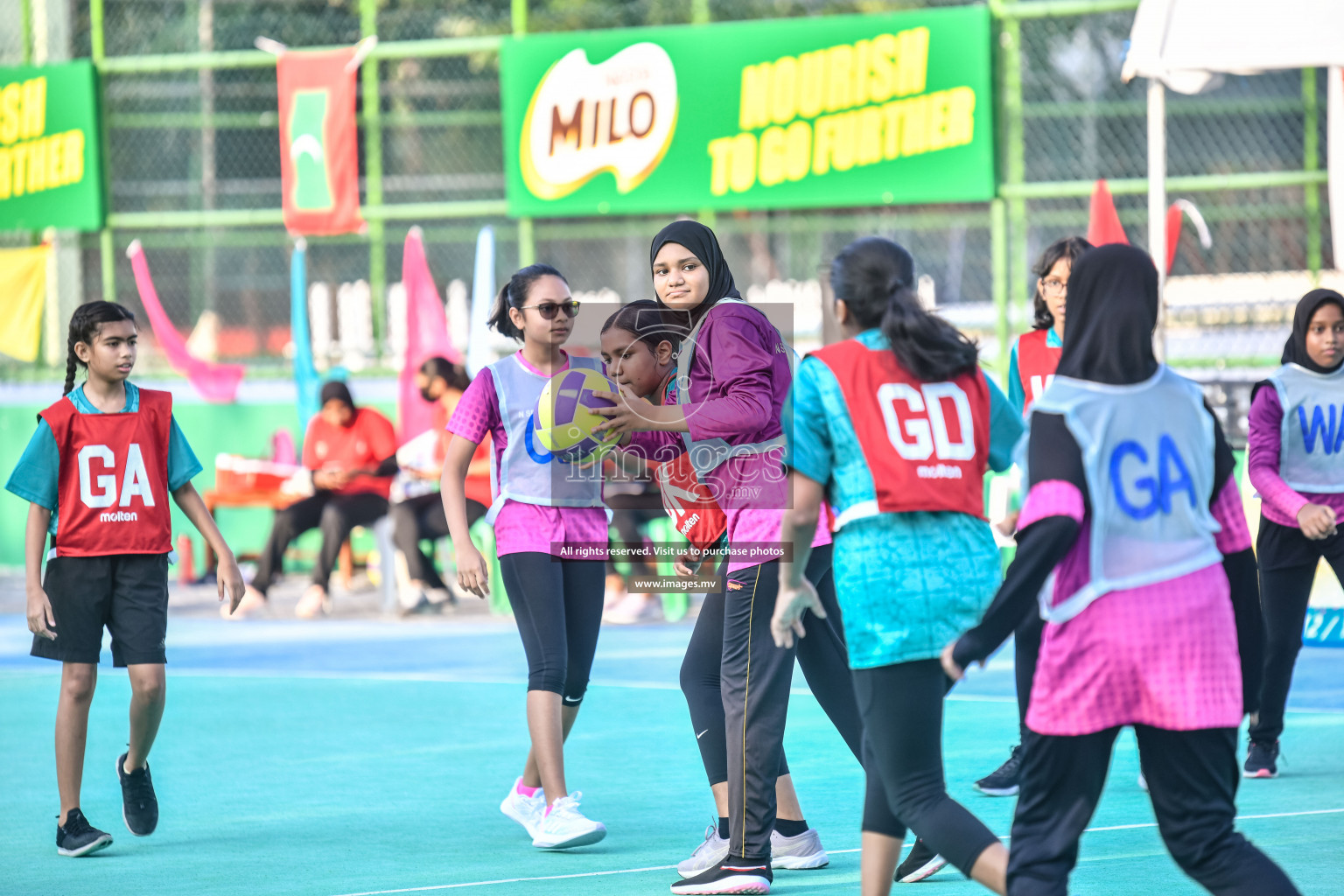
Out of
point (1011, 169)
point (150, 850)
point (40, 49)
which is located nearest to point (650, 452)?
point (150, 850)

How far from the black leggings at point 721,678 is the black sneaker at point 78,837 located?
6.81 ft

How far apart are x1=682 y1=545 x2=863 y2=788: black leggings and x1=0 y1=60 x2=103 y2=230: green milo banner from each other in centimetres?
990

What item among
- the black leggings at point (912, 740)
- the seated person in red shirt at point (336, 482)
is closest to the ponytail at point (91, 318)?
the black leggings at point (912, 740)

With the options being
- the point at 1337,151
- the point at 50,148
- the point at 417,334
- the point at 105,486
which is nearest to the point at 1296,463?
the point at 105,486

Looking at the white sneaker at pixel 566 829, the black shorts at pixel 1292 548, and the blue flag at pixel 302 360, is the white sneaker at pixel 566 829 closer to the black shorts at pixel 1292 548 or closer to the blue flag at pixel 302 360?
the black shorts at pixel 1292 548

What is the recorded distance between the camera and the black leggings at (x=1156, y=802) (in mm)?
3500

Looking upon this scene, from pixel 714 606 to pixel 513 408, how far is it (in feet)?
3.53

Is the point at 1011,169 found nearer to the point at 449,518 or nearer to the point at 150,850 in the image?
the point at 449,518

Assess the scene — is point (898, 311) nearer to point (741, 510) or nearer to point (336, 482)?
point (741, 510)

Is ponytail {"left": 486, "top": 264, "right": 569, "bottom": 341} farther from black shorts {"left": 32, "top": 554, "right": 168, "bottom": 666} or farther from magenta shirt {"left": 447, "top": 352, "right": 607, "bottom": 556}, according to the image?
black shorts {"left": 32, "top": 554, "right": 168, "bottom": 666}

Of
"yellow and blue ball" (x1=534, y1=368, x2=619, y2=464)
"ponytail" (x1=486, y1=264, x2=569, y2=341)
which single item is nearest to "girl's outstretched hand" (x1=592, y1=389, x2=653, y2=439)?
"yellow and blue ball" (x1=534, y1=368, x2=619, y2=464)

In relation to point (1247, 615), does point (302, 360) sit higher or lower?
higher

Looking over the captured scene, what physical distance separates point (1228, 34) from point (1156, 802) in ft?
20.6

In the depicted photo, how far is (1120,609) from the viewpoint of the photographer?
138 inches
